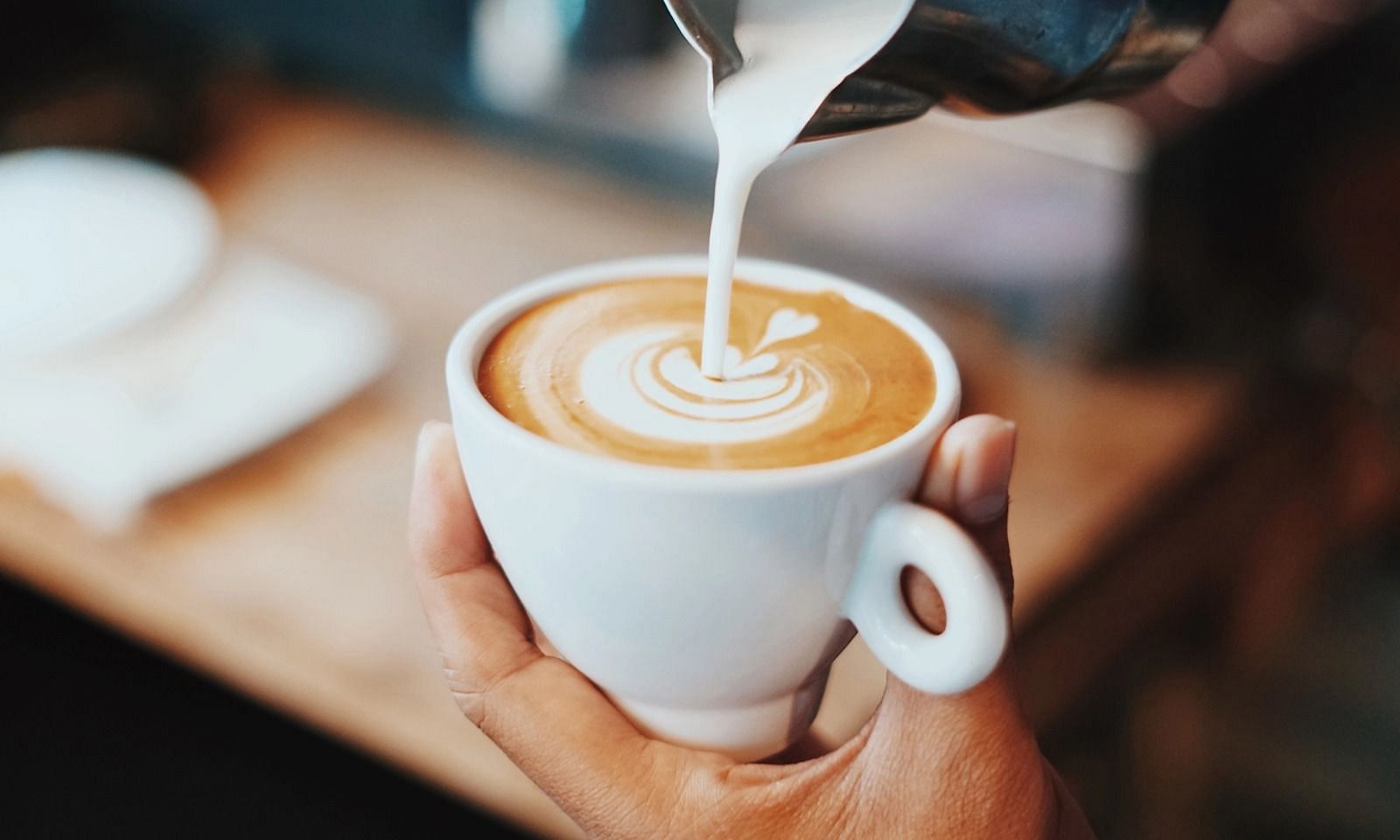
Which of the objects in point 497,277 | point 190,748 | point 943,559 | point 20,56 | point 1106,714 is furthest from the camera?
point 20,56

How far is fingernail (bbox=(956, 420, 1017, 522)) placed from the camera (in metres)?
0.49

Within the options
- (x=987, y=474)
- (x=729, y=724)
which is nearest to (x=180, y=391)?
(x=729, y=724)

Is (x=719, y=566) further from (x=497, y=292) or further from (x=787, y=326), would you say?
(x=497, y=292)

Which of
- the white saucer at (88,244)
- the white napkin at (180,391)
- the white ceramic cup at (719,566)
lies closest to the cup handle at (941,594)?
the white ceramic cup at (719,566)

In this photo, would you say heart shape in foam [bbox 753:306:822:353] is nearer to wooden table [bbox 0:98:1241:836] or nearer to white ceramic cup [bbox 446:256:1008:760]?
white ceramic cup [bbox 446:256:1008:760]

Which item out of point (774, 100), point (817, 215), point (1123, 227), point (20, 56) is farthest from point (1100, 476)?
point (20, 56)

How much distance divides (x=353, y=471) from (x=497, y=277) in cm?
40

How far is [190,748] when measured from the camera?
114 centimetres

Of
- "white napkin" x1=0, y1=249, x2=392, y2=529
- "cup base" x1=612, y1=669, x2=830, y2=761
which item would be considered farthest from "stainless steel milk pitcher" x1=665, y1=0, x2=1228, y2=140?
"white napkin" x1=0, y1=249, x2=392, y2=529

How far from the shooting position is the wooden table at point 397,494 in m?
0.95

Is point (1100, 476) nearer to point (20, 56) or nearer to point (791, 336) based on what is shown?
point (791, 336)

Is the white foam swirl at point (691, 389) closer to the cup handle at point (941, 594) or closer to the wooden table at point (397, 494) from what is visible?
the cup handle at point (941, 594)

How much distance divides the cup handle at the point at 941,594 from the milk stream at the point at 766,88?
127mm

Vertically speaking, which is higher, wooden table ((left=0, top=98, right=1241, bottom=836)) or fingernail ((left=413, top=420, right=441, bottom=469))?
fingernail ((left=413, top=420, right=441, bottom=469))
